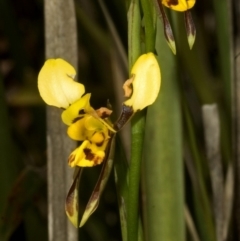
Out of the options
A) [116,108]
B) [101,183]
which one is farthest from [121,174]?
[116,108]

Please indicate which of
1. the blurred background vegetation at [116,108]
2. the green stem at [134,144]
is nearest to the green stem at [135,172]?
the green stem at [134,144]

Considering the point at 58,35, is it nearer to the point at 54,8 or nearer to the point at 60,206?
the point at 54,8

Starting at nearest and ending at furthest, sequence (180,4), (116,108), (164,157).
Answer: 1. (180,4)
2. (164,157)
3. (116,108)

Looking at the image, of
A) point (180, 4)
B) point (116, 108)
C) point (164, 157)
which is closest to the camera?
point (180, 4)

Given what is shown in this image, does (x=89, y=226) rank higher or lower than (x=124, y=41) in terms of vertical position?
lower

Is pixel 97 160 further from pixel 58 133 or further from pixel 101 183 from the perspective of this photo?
pixel 58 133

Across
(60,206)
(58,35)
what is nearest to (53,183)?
(60,206)

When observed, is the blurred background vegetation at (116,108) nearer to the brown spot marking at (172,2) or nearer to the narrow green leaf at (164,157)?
the narrow green leaf at (164,157)

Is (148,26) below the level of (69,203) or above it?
above
